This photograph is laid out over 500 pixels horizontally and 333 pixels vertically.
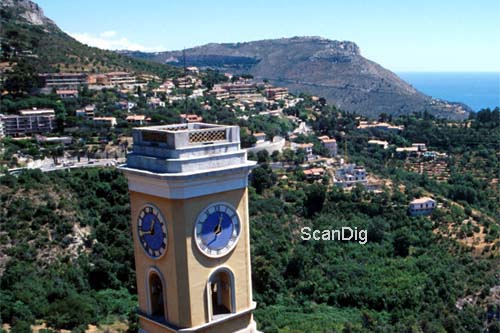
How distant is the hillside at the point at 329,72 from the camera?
115562 mm

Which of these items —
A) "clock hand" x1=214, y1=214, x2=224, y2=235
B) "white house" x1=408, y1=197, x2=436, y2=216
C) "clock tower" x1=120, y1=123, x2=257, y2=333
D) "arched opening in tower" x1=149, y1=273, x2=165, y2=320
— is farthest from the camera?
"white house" x1=408, y1=197, x2=436, y2=216

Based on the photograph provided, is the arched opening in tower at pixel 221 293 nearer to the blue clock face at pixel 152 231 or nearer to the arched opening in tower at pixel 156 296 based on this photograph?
the arched opening in tower at pixel 156 296

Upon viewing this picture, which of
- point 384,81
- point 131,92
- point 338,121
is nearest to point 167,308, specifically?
point 131,92

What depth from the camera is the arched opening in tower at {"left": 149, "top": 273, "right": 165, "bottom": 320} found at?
6707 millimetres

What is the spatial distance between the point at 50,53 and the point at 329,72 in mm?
87798

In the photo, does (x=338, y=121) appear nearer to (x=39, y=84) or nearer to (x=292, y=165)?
(x=292, y=165)

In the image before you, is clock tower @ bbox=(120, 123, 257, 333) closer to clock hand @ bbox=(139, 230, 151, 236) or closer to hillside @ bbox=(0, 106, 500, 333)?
clock hand @ bbox=(139, 230, 151, 236)

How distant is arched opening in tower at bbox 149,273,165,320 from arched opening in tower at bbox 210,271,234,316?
0.64 metres

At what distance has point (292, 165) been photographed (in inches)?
Answer: 1758

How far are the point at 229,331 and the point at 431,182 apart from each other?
40.1m

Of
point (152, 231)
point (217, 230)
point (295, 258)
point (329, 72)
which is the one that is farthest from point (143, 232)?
point (329, 72)

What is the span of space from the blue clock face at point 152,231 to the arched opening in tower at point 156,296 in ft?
1.27

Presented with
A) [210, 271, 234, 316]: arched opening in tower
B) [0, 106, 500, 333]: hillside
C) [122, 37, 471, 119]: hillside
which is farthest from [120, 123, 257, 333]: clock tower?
[122, 37, 471, 119]: hillside

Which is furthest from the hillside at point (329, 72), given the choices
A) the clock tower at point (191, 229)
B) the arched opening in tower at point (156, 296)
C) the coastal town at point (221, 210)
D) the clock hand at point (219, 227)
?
the arched opening in tower at point (156, 296)
